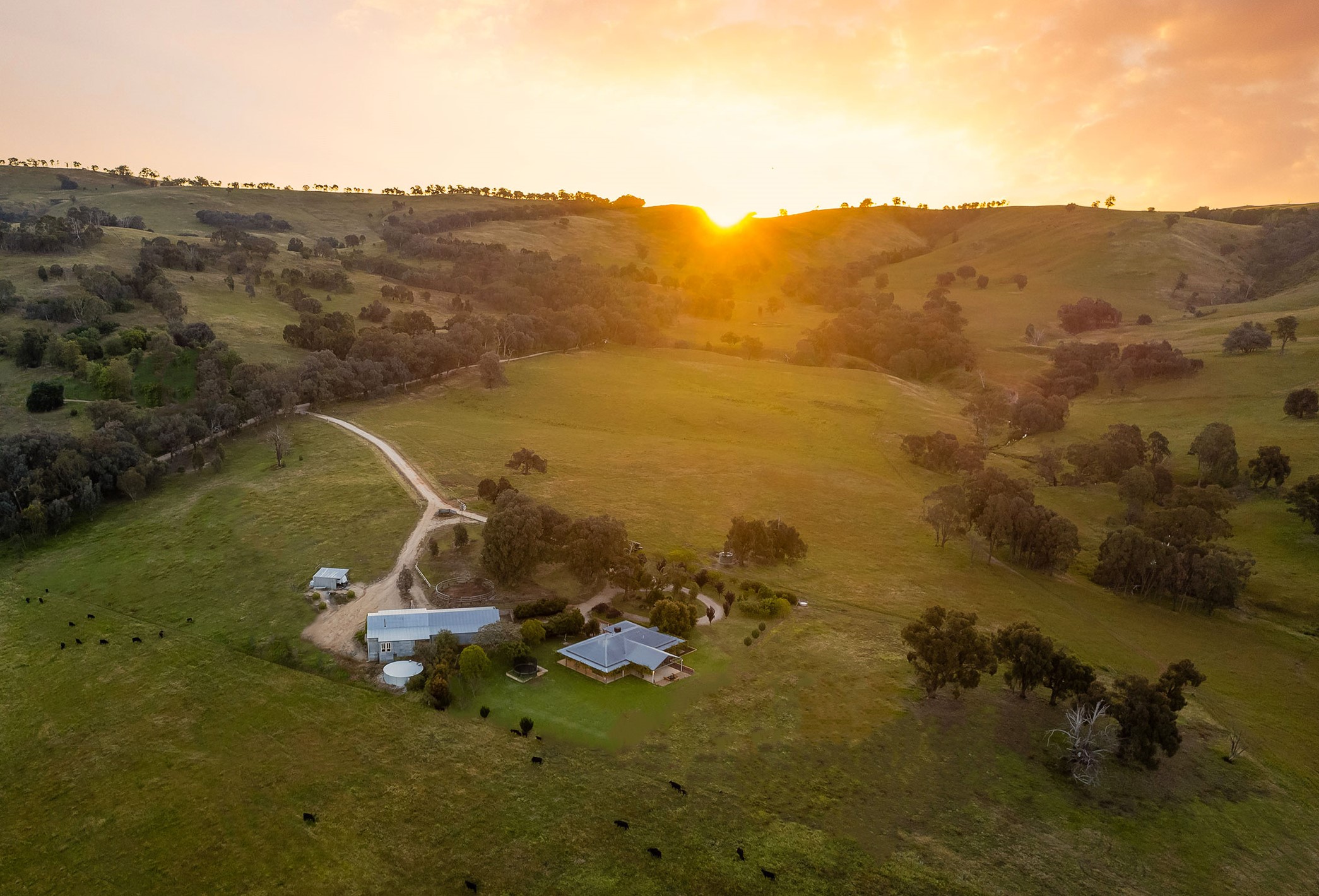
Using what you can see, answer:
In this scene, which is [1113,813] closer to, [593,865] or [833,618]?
[833,618]

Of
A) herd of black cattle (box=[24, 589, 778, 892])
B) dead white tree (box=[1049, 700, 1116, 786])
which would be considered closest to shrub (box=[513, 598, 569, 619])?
herd of black cattle (box=[24, 589, 778, 892])

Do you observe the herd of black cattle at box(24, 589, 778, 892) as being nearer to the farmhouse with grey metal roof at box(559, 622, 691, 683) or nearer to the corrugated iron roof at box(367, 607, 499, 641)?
the farmhouse with grey metal roof at box(559, 622, 691, 683)

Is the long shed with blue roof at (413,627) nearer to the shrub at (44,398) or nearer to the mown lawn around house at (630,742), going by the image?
the mown lawn around house at (630,742)

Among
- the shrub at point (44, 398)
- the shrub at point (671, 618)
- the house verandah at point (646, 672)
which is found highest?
the shrub at point (44, 398)

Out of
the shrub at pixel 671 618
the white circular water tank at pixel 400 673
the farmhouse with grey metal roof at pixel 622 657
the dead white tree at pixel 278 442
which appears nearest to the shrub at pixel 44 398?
the dead white tree at pixel 278 442

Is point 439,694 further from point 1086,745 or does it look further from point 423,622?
point 1086,745

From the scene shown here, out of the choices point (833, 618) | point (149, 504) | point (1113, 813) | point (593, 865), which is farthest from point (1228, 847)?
point (149, 504)
